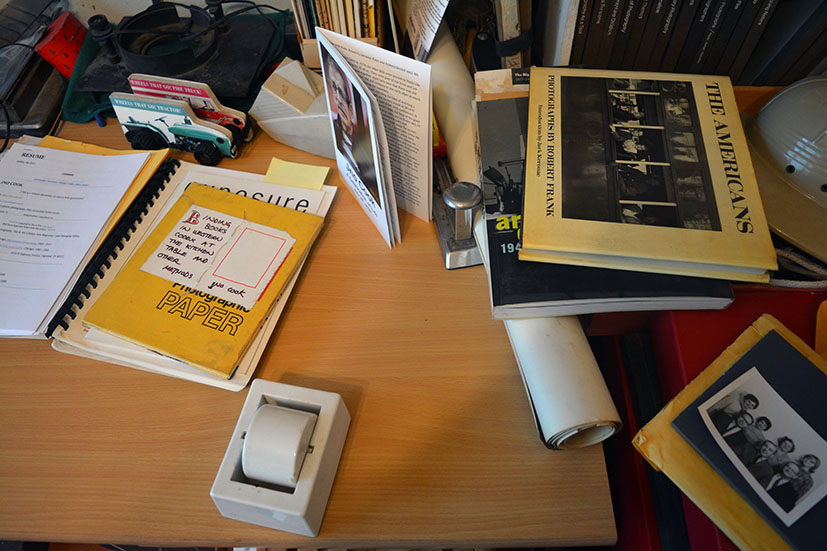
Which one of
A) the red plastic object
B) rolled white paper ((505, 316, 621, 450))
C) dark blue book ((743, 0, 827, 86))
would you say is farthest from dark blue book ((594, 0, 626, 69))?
the red plastic object

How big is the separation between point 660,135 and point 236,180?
2.02 ft

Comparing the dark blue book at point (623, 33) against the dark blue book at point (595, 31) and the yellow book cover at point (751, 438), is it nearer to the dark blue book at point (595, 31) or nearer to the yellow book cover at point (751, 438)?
the dark blue book at point (595, 31)

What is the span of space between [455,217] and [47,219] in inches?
23.6

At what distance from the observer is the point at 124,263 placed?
76 centimetres

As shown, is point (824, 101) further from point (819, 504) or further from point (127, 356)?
point (127, 356)

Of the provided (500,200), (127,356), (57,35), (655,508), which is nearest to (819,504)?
(655,508)

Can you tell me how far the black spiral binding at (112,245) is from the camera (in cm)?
72

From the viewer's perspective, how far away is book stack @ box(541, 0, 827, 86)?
0.77 metres

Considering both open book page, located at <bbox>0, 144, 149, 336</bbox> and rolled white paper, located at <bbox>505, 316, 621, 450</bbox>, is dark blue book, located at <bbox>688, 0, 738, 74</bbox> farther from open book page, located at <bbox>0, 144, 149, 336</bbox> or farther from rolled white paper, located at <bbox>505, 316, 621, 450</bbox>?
open book page, located at <bbox>0, 144, 149, 336</bbox>

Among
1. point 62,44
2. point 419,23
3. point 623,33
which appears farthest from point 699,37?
point 62,44

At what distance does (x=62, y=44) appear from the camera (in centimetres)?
103

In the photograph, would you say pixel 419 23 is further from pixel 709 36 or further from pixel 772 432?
pixel 772 432

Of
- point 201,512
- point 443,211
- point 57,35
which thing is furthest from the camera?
point 57,35

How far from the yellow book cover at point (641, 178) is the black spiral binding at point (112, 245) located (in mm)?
560
